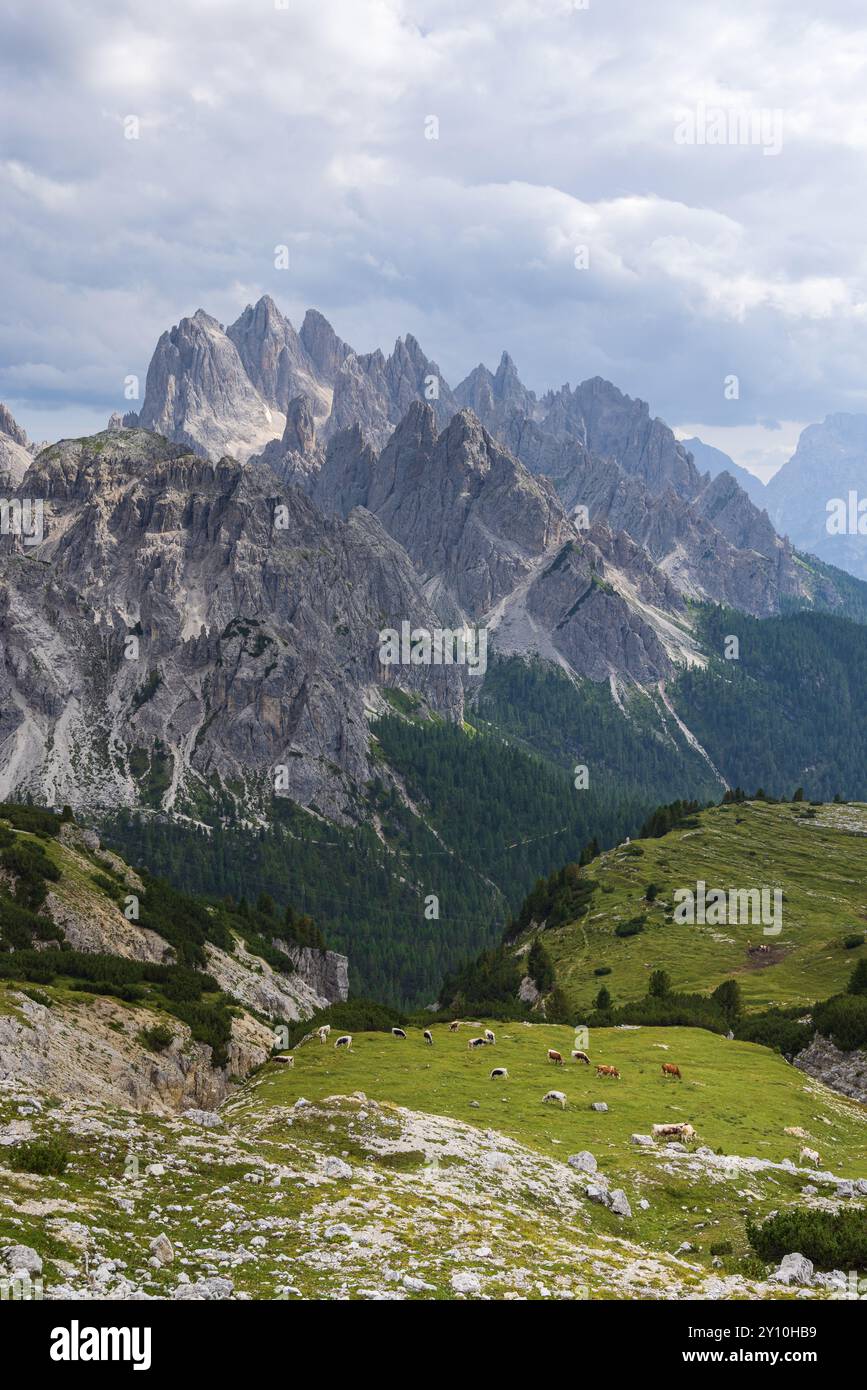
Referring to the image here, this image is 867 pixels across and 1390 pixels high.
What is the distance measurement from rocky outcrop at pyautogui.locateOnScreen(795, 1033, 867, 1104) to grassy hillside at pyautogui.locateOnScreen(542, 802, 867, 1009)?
21.3 metres

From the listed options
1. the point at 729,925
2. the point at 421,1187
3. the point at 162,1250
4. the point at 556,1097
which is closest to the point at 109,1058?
the point at 556,1097

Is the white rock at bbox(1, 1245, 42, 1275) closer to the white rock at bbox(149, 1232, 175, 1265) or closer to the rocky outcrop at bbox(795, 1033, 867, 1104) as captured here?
the white rock at bbox(149, 1232, 175, 1265)

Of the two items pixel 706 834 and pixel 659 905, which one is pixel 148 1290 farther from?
pixel 706 834

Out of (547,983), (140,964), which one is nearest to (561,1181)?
(140,964)

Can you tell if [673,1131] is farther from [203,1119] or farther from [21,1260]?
[21,1260]

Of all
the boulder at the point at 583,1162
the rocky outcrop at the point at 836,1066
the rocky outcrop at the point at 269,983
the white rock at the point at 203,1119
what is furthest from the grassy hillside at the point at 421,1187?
the rocky outcrop at the point at 269,983

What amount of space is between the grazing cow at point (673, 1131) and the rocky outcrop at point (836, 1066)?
2670 cm

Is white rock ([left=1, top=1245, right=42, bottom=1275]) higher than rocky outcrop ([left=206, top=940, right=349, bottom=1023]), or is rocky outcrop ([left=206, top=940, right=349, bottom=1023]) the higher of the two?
white rock ([left=1, top=1245, right=42, bottom=1275])

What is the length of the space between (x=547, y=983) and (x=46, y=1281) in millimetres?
98856

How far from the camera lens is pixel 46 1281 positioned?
715 inches

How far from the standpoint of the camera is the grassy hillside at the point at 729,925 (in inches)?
4149

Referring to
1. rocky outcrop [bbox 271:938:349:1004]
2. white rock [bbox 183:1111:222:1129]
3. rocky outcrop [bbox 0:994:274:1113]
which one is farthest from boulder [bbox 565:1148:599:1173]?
rocky outcrop [bbox 271:938:349:1004]

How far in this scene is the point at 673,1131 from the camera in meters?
41.6

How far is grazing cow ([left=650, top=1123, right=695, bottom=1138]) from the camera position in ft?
136
